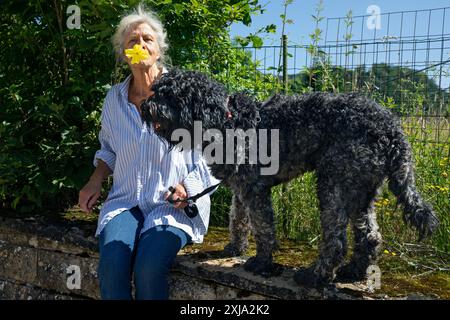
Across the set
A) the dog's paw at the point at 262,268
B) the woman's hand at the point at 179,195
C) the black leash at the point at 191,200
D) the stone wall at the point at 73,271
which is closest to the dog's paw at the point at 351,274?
the stone wall at the point at 73,271

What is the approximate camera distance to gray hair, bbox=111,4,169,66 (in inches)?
131

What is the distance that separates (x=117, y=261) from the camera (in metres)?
2.85

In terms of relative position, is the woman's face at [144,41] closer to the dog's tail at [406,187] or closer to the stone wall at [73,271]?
the stone wall at [73,271]

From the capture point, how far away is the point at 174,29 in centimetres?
399

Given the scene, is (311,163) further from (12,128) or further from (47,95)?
(12,128)

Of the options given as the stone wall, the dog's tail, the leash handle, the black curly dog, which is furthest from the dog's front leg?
the dog's tail

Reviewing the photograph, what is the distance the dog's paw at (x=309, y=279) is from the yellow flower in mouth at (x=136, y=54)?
160 cm

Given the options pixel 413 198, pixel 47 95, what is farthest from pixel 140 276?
pixel 47 95

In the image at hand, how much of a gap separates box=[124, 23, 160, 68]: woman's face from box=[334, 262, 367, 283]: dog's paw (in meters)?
1.77

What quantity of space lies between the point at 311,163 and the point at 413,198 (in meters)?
0.56

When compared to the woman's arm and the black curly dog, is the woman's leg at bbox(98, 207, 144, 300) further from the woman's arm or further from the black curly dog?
the black curly dog

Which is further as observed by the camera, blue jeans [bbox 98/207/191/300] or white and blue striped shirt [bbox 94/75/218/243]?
white and blue striped shirt [bbox 94/75/218/243]

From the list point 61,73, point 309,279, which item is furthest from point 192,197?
point 61,73

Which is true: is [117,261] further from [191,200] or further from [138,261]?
[191,200]
